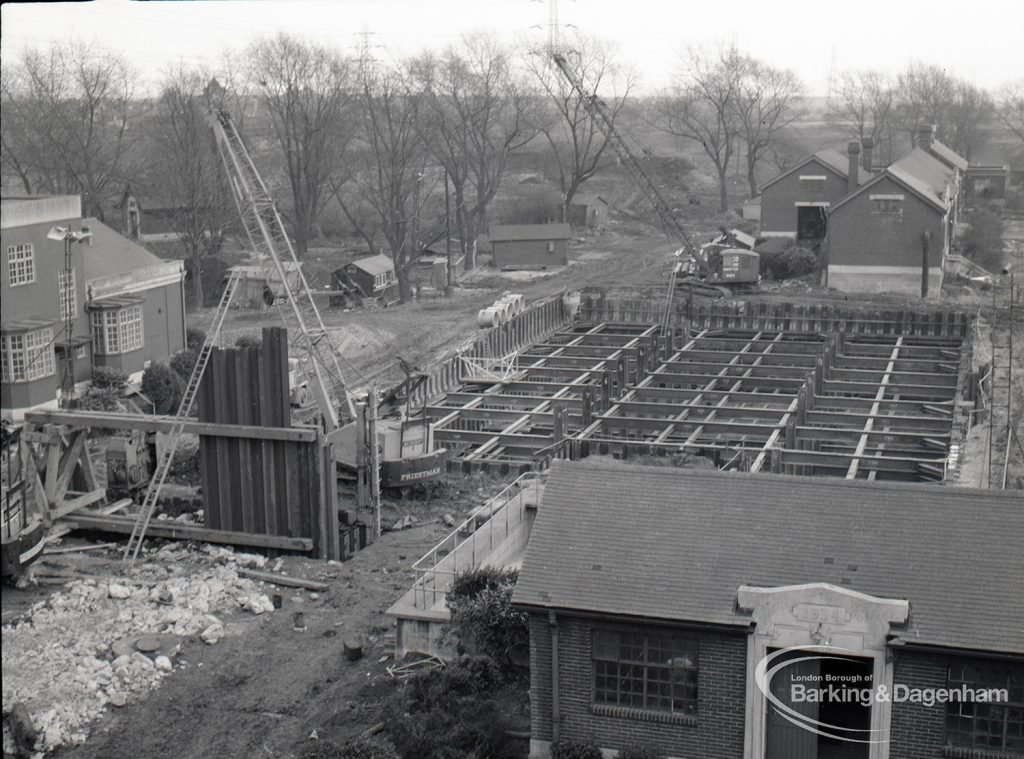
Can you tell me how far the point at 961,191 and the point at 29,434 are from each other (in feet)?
193

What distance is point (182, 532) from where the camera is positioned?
21391mm

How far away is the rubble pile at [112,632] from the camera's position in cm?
1518

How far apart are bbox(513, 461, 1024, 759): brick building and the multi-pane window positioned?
2cm

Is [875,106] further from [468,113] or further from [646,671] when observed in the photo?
[646,671]

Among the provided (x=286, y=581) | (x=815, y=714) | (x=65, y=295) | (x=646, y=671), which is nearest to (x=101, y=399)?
(x=65, y=295)

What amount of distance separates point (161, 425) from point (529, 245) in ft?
122

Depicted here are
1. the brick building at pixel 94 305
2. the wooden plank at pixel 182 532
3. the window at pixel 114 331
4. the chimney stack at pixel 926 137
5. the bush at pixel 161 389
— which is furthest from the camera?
the chimney stack at pixel 926 137

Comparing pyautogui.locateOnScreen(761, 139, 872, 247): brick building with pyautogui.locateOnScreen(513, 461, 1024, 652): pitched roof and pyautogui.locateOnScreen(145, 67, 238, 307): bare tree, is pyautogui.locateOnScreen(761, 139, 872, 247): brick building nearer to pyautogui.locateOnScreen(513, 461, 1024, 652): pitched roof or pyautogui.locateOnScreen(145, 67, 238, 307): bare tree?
pyautogui.locateOnScreen(145, 67, 238, 307): bare tree

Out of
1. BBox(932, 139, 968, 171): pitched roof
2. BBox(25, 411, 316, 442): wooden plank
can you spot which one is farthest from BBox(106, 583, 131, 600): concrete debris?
BBox(932, 139, 968, 171): pitched roof

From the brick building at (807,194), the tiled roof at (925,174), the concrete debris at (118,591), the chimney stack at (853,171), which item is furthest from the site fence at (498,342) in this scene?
the chimney stack at (853,171)

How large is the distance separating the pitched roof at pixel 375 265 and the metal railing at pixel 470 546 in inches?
1073

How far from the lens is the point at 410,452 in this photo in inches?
963

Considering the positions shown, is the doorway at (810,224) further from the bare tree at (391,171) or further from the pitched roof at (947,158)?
the bare tree at (391,171)

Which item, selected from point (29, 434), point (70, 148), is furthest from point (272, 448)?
point (70, 148)
